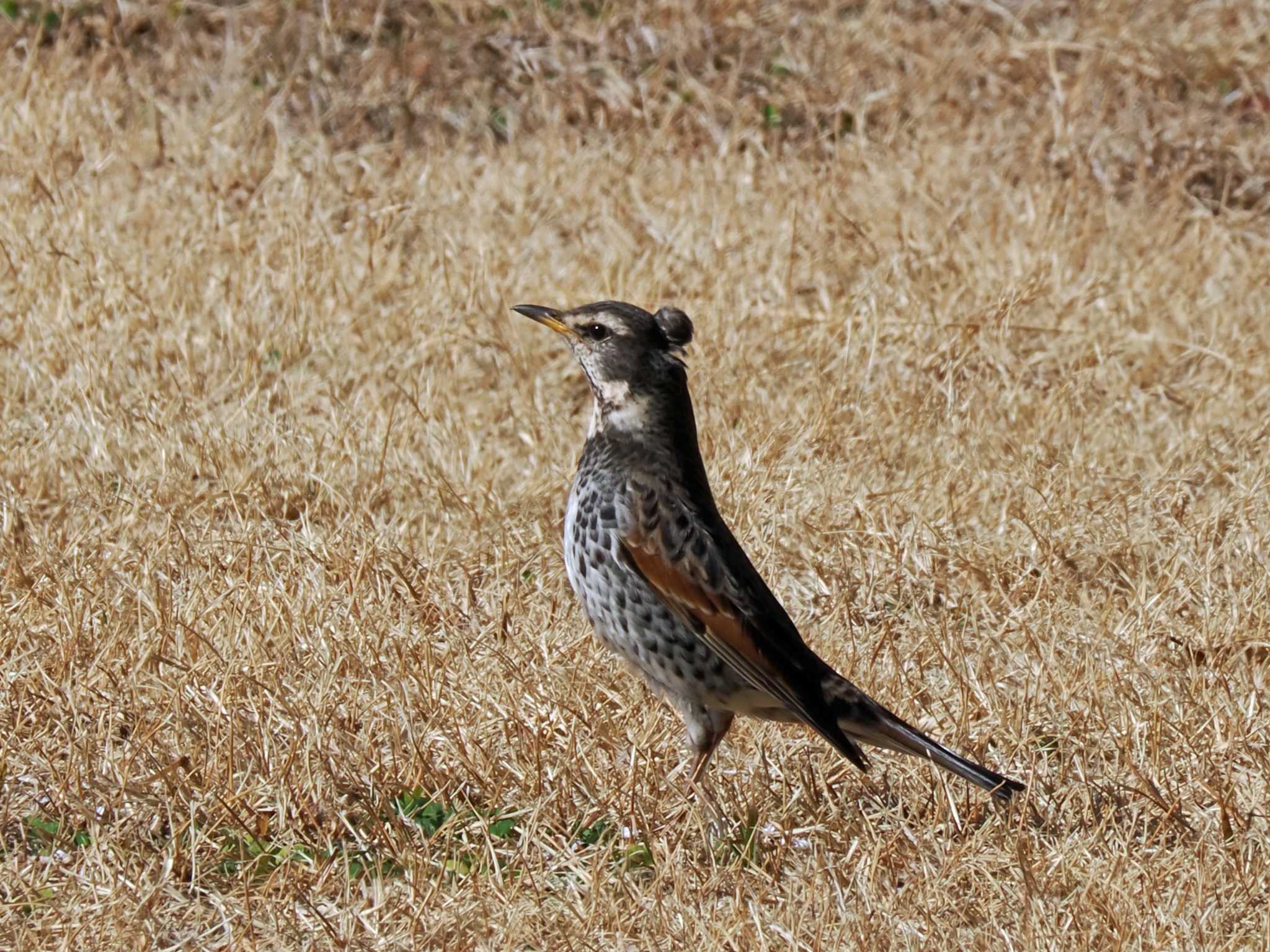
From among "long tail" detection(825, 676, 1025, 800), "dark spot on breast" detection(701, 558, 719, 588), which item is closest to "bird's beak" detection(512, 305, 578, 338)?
"dark spot on breast" detection(701, 558, 719, 588)

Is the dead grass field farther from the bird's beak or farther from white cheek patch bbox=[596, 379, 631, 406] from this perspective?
the bird's beak

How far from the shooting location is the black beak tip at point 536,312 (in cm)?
537

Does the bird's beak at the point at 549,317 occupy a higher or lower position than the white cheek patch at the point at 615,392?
higher

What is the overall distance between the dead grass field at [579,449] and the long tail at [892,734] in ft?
0.55

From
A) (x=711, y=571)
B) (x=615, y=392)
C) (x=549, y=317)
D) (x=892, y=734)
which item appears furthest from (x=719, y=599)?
(x=549, y=317)

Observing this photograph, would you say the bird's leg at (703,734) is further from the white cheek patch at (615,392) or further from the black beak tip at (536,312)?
the black beak tip at (536,312)

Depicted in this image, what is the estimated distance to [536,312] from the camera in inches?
213

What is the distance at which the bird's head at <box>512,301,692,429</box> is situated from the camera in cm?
514

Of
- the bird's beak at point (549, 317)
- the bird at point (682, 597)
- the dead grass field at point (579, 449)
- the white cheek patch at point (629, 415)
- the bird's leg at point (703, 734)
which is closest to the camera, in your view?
the dead grass field at point (579, 449)

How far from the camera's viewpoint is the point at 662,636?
4.89m

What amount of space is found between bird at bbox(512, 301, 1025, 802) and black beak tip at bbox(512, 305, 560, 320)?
27 centimetres

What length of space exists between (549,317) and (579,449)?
6.13 ft

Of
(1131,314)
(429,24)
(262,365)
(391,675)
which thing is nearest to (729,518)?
(391,675)

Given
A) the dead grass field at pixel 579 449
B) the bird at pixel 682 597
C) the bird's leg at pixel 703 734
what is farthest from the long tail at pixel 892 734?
the bird's leg at pixel 703 734
